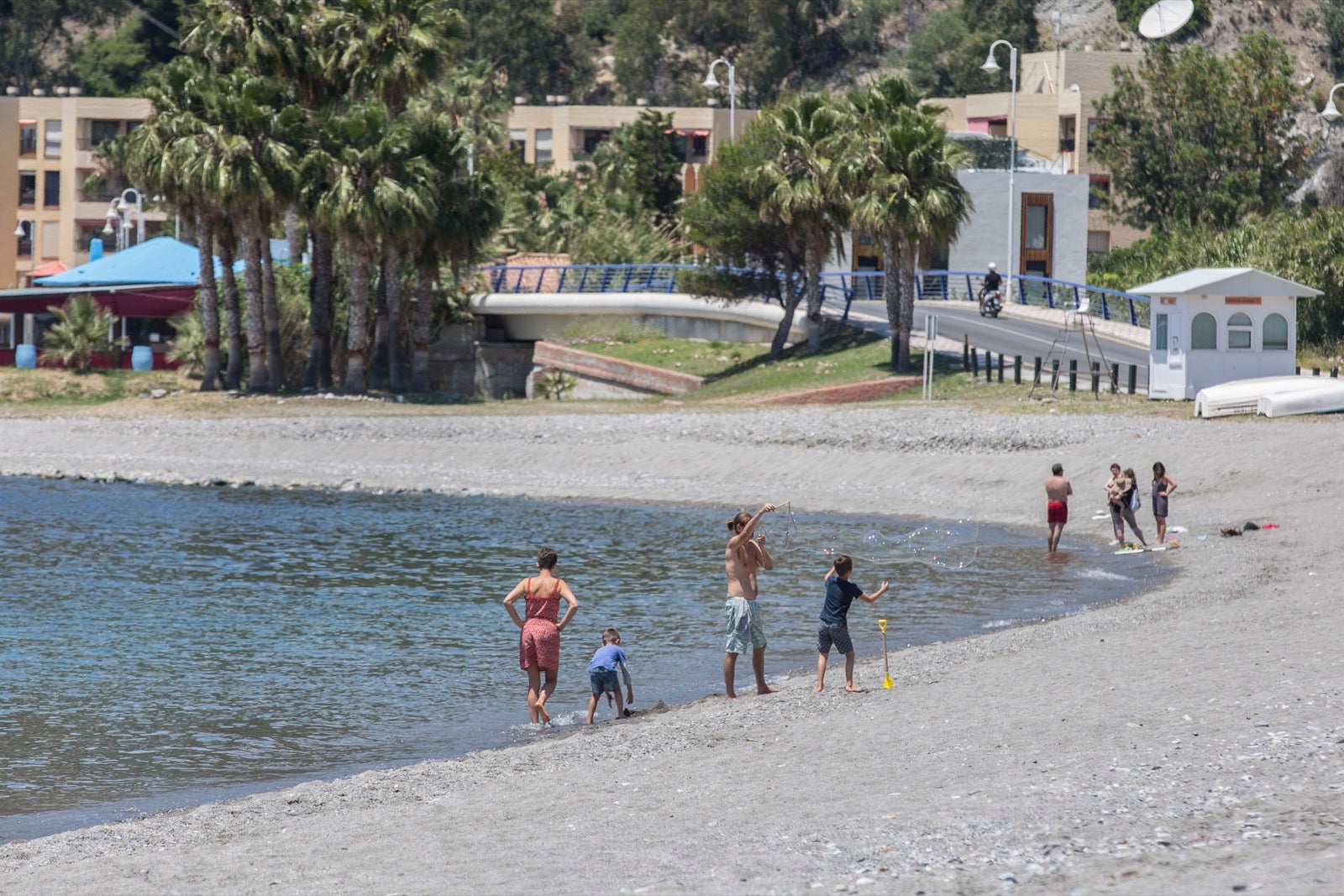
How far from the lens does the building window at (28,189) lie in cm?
9350

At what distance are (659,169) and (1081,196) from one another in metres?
26.7

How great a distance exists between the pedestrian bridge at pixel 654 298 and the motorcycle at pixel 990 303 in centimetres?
182

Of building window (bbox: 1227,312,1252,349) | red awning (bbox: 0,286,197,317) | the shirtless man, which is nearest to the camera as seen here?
the shirtless man

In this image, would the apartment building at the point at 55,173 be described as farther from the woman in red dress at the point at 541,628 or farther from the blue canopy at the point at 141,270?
the woman in red dress at the point at 541,628

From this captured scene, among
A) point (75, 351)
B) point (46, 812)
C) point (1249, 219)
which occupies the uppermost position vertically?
point (1249, 219)

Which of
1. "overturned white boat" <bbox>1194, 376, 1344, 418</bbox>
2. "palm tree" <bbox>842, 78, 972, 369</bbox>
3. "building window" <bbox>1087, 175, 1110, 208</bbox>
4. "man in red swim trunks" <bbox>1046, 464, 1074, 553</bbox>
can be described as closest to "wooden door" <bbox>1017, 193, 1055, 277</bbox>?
"building window" <bbox>1087, 175, 1110, 208</bbox>

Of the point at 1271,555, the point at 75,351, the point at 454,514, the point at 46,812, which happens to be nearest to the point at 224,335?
the point at 75,351

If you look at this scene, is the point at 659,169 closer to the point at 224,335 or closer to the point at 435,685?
the point at 224,335

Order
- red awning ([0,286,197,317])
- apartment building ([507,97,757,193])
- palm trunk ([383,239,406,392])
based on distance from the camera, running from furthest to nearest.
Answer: apartment building ([507,97,757,193]) < red awning ([0,286,197,317]) < palm trunk ([383,239,406,392])

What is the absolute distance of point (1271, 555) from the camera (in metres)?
25.2

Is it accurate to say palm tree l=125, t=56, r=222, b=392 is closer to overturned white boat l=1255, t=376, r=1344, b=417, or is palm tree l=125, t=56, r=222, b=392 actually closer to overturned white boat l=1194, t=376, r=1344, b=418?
overturned white boat l=1194, t=376, r=1344, b=418

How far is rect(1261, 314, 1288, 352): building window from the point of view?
38562mm

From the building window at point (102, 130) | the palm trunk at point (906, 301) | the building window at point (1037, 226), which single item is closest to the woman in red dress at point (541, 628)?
the palm trunk at point (906, 301)

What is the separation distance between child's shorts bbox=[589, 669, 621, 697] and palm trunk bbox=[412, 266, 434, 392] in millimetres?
37264
